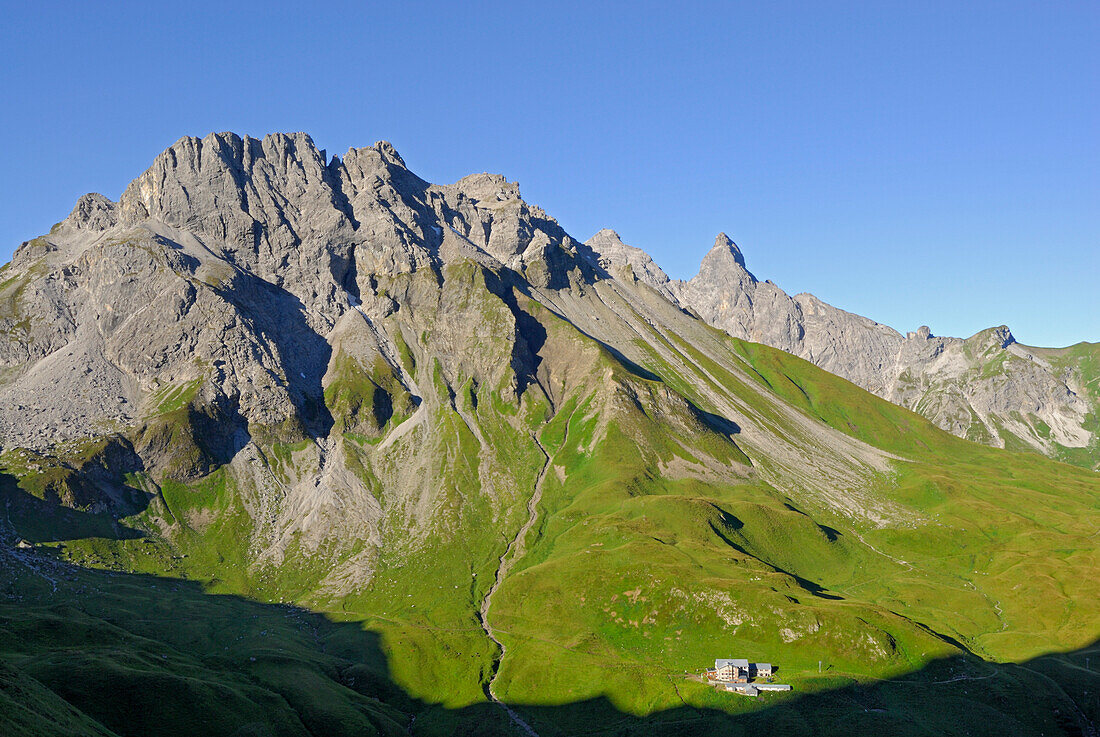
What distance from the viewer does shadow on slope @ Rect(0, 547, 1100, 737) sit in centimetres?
11144

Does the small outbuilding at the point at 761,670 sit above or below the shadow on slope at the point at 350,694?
above

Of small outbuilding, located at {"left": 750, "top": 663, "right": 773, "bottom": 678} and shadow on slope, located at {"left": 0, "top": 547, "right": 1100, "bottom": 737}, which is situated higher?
small outbuilding, located at {"left": 750, "top": 663, "right": 773, "bottom": 678}

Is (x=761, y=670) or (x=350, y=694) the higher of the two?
(x=761, y=670)

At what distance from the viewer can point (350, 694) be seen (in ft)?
487

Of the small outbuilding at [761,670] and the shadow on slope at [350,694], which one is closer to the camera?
the shadow on slope at [350,694]

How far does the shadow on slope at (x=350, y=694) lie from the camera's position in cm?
11144

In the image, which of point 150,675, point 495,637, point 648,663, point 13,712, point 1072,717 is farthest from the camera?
point 495,637

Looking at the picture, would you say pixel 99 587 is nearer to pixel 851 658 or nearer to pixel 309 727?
pixel 309 727

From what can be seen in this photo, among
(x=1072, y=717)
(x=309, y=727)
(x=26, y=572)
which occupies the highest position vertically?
(x=26, y=572)

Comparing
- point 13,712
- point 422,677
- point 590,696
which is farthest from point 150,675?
point 590,696

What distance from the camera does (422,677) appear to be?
170m

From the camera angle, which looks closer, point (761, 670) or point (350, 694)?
point (350, 694)

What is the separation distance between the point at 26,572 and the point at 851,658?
686 ft

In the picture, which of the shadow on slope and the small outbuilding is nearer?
the shadow on slope
